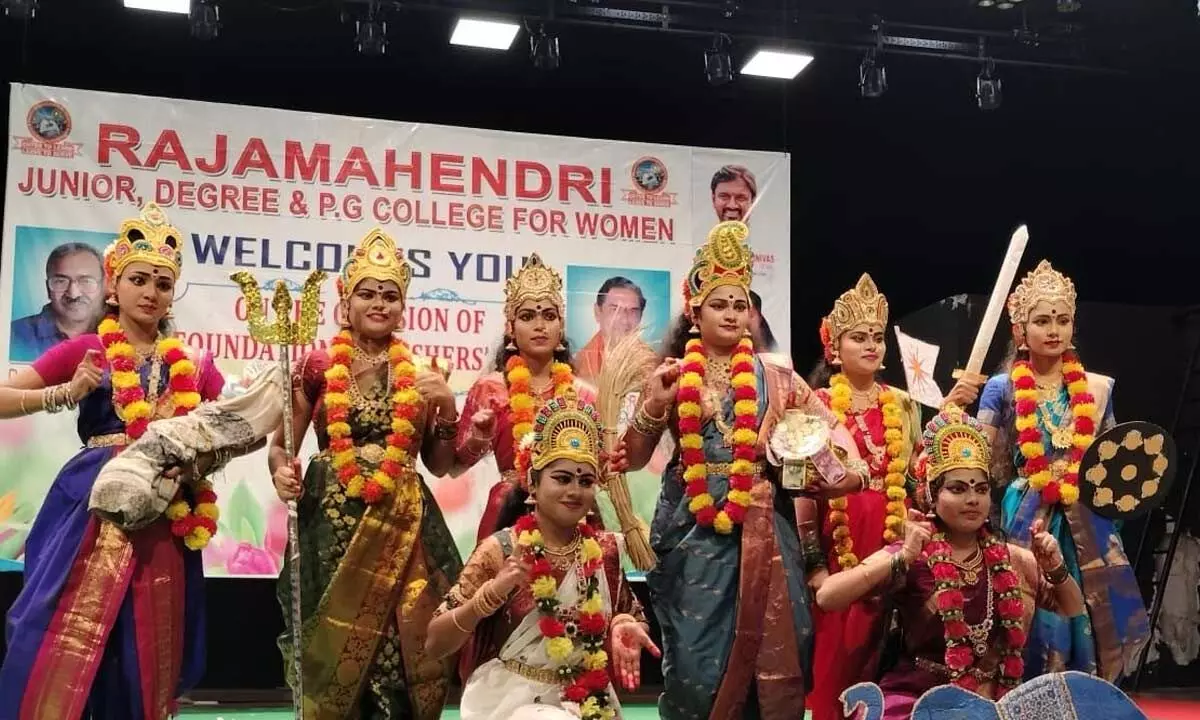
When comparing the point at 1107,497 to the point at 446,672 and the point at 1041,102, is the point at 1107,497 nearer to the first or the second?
the point at 446,672

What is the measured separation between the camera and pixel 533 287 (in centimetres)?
401

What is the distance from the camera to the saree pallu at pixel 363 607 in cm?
362

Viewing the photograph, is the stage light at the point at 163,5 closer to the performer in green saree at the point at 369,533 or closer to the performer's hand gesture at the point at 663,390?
the performer in green saree at the point at 369,533

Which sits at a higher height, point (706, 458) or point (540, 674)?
point (706, 458)

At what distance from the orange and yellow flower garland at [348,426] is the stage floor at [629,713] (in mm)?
2145

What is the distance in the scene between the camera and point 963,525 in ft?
11.0

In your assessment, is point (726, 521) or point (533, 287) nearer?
point (726, 521)

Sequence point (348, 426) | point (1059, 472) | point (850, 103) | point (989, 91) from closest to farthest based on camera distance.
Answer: point (348, 426) → point (1059, 472) → point (989, 91) → point (850, 103)

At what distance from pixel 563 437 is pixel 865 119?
4453 millimetres

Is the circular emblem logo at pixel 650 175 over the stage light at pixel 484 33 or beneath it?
beneath

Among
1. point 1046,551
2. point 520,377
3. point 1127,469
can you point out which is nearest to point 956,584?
point 1046,551

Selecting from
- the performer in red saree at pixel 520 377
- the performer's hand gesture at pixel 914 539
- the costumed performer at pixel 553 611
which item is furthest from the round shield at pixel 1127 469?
the performer in red saree at pixel 520 377

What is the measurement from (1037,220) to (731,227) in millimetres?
4120

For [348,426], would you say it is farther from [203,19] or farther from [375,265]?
[203,19]
